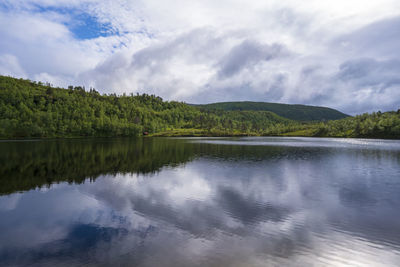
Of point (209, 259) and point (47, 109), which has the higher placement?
point (47, 109)

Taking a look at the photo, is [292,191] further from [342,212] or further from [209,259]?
[209,259]

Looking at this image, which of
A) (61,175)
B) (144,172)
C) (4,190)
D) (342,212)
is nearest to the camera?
(342,212)

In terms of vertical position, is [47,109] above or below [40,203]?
above

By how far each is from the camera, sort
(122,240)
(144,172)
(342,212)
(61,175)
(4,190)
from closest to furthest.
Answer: (122,240) → (342,212) → (4,190) → (61,175) → (144,172)

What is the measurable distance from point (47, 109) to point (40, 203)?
211496 millimetres

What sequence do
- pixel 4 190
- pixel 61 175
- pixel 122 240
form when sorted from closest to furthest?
1. pixel 122 240
2. pixel 4 190
3. pixel 61 175

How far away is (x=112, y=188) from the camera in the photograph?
88.3ft

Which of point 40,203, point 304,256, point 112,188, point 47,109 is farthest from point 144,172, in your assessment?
point 47,109

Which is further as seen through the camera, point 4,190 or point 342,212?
point 4,190

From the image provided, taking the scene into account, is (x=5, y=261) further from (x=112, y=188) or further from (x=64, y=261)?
(x=112, y=188)

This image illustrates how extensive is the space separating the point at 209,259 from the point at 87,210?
12810 millimetres

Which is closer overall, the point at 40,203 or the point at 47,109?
the point at 40,203

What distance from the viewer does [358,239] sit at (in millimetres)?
14594

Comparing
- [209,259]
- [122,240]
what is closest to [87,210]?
[122,240]
